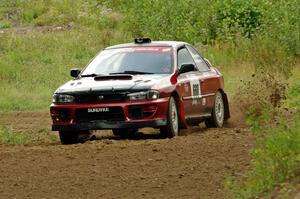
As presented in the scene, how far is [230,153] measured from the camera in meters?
12.9

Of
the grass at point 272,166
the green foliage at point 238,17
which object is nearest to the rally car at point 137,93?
the grass at point 272,166

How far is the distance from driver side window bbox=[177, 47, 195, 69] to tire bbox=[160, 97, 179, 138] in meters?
1.16

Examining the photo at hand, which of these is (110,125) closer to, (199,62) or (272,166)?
(199,62)

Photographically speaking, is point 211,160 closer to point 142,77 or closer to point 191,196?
point 191,196

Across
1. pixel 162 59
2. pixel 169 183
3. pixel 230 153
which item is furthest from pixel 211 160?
pixel 162 59

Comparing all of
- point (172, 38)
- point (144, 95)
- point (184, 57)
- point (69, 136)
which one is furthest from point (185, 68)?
point (172, 38)

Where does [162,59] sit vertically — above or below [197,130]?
above

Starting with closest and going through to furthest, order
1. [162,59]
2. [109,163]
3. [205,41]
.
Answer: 1. [109,163]
2. [162,59]
3. [205,41]

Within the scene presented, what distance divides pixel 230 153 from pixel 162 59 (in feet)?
13.7

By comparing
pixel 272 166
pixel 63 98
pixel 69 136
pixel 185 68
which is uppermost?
pixel 272 166

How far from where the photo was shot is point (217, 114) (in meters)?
18.2

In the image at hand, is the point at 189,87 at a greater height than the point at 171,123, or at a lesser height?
greater

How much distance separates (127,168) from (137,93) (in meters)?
3.52

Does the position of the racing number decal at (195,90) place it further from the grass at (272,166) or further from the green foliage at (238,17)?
the green foliage at (238,17)
